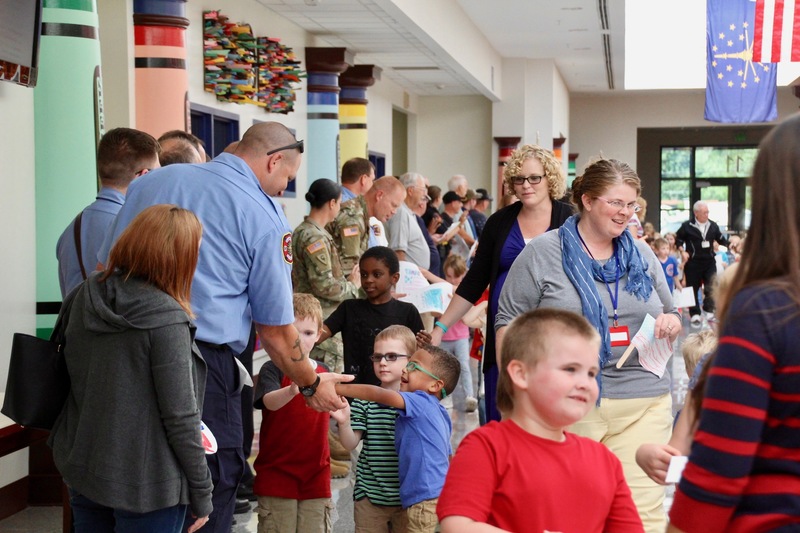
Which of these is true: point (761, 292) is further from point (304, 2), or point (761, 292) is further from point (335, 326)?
point (304, 2)

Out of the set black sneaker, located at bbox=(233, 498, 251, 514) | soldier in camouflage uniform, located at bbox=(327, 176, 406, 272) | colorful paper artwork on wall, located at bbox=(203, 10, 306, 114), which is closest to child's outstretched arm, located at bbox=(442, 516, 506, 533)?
black sneaker, located at bbox=(233, 498, 251, 514)

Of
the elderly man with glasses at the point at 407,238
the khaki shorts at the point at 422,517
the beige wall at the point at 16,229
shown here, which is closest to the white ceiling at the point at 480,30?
the elderly man with glasses at the point at 407,238

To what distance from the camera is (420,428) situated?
3971mm

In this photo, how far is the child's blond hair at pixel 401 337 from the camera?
4.32 metres

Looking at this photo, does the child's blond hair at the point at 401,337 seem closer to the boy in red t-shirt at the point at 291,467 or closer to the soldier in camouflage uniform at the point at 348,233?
the boy in red t-shirt at the point at 291,467

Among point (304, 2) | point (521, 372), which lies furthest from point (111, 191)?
point (304, 2)

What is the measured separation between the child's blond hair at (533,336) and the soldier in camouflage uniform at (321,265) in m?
3.96

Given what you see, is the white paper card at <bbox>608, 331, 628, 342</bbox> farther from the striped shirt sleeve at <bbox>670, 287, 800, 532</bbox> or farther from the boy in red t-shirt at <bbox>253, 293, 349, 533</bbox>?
the striped shirt sleeve at <bbox>670, 287, 800, 532</bbox>

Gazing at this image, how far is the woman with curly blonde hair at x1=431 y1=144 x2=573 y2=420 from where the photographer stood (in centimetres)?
452

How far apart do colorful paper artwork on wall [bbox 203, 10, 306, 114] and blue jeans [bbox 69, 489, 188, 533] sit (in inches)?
261

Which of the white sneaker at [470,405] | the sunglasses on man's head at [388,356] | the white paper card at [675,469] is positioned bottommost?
the white sneaker at [470,405]

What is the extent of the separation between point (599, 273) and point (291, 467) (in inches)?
53.8

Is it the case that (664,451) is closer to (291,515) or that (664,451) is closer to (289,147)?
(289,147)

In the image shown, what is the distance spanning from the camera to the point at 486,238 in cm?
468
